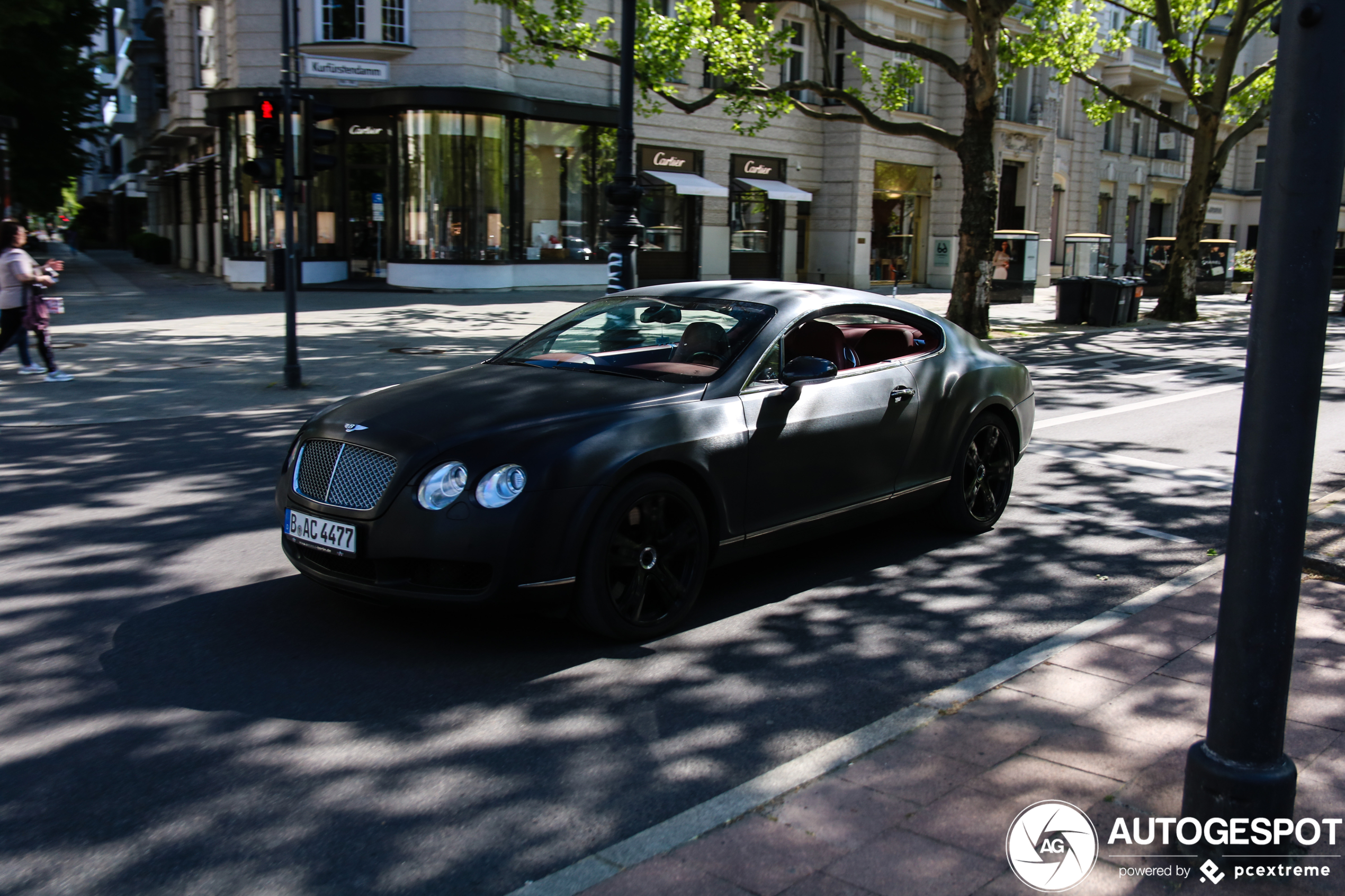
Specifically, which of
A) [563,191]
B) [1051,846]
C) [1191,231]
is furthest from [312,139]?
[1191,231]

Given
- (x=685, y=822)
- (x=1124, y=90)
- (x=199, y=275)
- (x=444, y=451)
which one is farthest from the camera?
(x=1124, y=90)

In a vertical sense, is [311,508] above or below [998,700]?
above

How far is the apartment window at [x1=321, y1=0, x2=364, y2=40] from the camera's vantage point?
25.1 meters

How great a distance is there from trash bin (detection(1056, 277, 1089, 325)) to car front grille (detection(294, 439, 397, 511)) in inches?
845

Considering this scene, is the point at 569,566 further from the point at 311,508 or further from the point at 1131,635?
the point at 1131,635

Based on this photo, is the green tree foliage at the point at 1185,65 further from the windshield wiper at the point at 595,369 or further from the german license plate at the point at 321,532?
the german license plate at the point at 321,532

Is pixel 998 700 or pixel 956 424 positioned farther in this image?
pixel 956 424

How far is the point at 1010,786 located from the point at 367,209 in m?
25.5

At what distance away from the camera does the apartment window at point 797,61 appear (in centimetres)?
3303

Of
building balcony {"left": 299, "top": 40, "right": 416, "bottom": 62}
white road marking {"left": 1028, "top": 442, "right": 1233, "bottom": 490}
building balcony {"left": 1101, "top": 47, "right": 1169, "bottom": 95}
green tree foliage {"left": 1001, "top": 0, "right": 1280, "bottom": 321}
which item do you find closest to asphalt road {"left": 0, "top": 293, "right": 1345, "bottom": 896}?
white road marking {"left": 1028, "top": 442, "right": 1233, "bottom": 490}

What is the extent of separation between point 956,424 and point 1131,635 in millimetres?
1822

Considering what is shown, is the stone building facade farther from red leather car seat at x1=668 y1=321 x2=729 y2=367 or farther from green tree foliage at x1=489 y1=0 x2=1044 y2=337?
red leather car seat at x1=668 y1=321 x2=729 y2=367

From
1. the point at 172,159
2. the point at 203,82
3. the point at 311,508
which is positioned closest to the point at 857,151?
the point at 203,82

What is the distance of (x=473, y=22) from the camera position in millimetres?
25156
